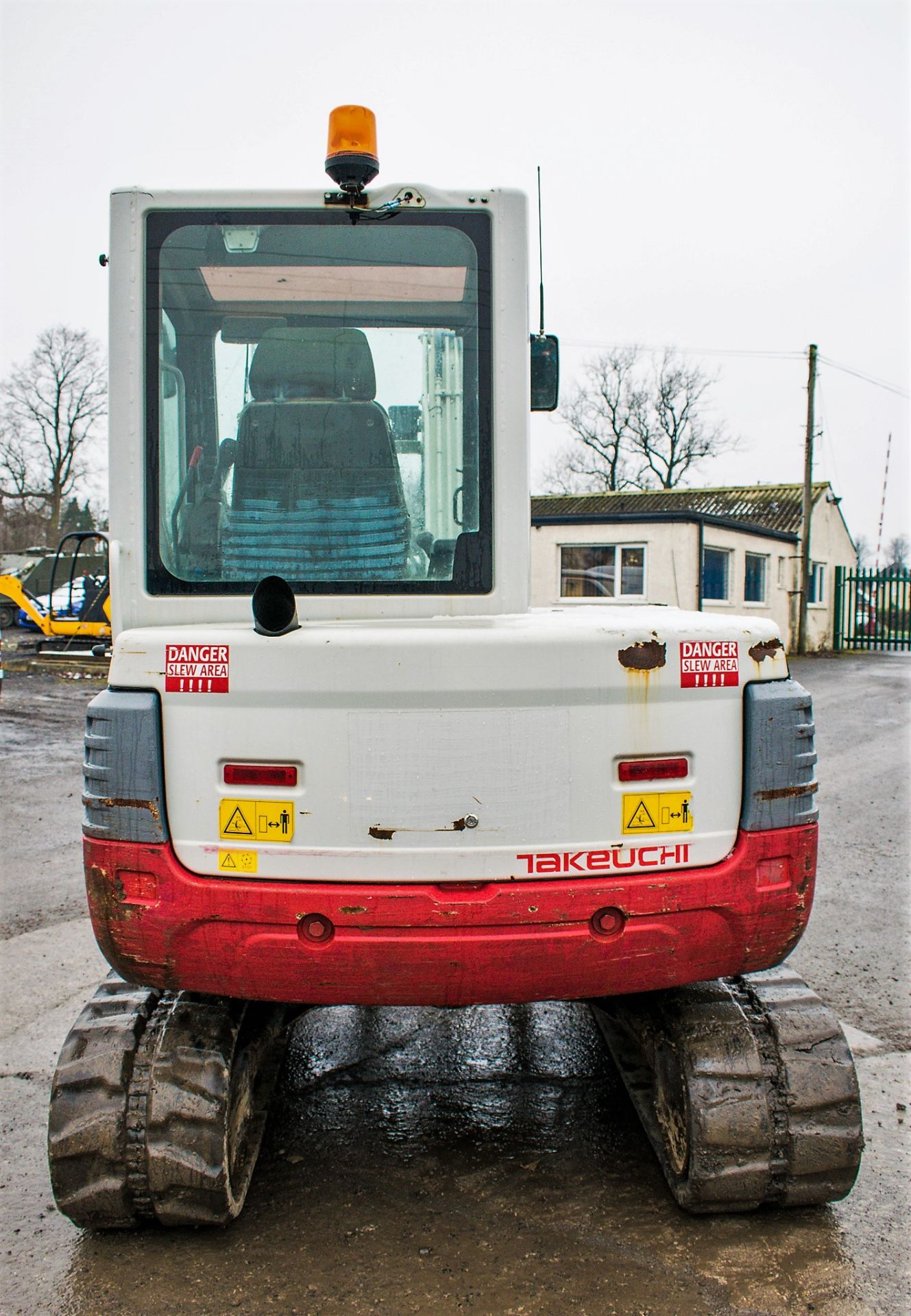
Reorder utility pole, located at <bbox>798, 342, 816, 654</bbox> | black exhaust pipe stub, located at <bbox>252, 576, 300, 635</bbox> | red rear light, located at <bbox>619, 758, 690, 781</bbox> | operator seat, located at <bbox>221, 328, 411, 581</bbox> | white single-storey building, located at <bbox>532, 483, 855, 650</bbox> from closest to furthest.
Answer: black exhaust pipe stub, located at <bbox>252, 576, 300, 635</bbox> < red rear light, located at <bbox>619, 758, 690, 781</bbox> < operator seat, located at <bbox>221, 328, 411, 581</bbox> < white single-storey building, located at <bbox>532, 483, 855, 650</bbox> < utility pole, located at <bbox>798, 342, 816, 654</bbox>

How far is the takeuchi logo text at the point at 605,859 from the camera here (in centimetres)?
252

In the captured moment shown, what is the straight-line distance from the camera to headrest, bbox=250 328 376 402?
9.44 feet

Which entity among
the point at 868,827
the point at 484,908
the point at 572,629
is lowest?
the point at 868,827

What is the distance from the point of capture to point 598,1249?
2715 mm

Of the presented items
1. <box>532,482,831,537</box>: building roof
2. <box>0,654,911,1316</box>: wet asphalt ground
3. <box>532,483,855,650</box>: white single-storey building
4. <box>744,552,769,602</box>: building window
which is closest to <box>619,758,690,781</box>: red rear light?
<box>0,654,911,1316</box>: wet asphalt ground

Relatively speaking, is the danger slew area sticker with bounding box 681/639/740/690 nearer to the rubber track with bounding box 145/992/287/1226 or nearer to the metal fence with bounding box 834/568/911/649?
the rubber track with bounding box 145/992/287/1226

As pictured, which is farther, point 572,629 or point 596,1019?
point 596,1019

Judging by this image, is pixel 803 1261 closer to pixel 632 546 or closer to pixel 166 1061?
pixel 166 1061

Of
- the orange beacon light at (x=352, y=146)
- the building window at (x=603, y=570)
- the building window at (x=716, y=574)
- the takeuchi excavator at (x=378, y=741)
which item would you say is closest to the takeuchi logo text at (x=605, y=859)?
the takeuchi excavator at (x=378, y=741)

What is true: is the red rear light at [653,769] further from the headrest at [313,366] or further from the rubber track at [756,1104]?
the headrest at [313,366]

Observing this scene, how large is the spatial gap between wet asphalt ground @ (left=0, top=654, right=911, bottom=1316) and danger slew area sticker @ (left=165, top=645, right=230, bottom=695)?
1.53m

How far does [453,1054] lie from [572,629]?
2154 millimetres

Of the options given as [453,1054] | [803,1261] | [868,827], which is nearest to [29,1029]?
[453,1054]

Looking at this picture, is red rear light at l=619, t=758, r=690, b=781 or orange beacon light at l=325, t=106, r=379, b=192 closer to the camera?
red rear light at l=619, t=758, r=690, b=781
